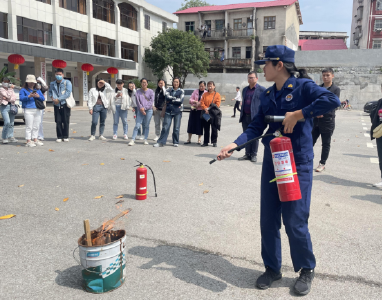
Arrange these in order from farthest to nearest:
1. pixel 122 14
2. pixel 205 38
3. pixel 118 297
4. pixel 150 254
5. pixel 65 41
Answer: pixel 205 38 → pixel 122 14 → pixel 65 41 → pixel 150 254 → pixel 118 297

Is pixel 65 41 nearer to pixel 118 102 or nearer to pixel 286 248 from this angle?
pixel 118 102

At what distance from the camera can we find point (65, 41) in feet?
101

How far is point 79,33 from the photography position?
3228 centimetres

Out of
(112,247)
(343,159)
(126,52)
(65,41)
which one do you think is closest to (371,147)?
(343,159)

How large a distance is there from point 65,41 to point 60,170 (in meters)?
27.0

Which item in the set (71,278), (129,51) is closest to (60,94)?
(71,278)

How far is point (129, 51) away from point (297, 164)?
38.5 metres

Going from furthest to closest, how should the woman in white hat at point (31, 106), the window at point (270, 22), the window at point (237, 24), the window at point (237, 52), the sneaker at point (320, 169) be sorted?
the window at point (237, 52)
the window at point (237, 24)
the window at point (270, 22)
the woman in white hat at point (31, 106)
the sneaker at point (320, 169)

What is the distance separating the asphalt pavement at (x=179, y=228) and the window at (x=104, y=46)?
28.6 metres

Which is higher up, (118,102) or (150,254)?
(118,102)

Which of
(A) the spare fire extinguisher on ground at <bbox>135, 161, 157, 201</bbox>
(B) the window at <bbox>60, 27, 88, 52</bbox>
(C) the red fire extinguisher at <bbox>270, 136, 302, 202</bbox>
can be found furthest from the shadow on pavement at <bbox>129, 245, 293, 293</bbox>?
(B) the window at <bbox>60, 27, 88, 52</bbox>

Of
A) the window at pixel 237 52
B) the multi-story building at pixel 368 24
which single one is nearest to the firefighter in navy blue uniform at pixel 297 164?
the window at pixel 237 52

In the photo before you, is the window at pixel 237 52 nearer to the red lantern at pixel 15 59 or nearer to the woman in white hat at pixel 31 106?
the red lantern at pixel 15 59

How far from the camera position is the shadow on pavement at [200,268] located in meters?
3.12
